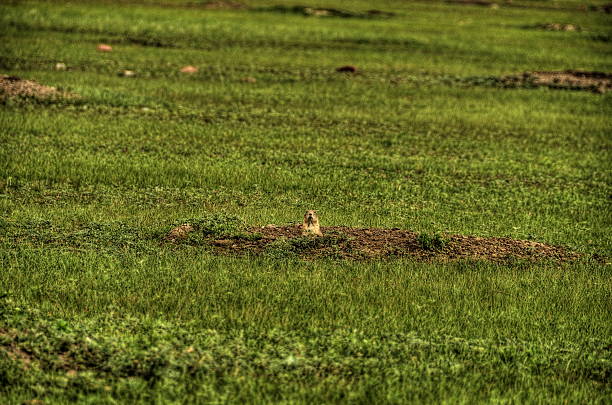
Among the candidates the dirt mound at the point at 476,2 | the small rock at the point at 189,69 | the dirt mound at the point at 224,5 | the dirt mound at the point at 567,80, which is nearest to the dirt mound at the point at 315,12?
the dirt mound at the point at 224,5

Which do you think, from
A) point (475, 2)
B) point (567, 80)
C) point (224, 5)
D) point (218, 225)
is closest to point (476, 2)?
point (475, 2)

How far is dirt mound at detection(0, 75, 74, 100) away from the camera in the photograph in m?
20.1

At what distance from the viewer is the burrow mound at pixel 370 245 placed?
1088 centimetres

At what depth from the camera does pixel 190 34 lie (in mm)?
36562

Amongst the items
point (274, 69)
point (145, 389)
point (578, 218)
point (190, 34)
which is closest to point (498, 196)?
point (578, 218)

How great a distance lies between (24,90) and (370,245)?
495 inches

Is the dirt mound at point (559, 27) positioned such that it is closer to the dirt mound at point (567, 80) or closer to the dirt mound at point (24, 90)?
the dirt mound at point (567, 80)

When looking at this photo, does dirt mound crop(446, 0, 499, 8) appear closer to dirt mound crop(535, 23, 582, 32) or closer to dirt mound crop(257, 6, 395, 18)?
dirt mound crop(535, 23, 582, 32)

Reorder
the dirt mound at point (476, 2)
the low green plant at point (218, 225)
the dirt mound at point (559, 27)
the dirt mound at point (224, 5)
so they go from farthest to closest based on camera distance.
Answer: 1. the dirt mound at point (476, 2)
2. the dirt mound at point (224, 5)
3. the dirt mound at point (559, 27)
4. the low green plant at point (218, 225)

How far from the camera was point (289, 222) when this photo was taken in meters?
12.4

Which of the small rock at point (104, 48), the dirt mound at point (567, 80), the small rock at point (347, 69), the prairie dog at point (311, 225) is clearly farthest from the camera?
the small rock at point (104, 48)

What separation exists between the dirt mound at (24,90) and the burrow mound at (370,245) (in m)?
10.5

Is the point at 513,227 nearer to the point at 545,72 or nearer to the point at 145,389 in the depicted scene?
the point at 145,389

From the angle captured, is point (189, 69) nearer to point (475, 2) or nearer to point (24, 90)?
point (24, 90)
